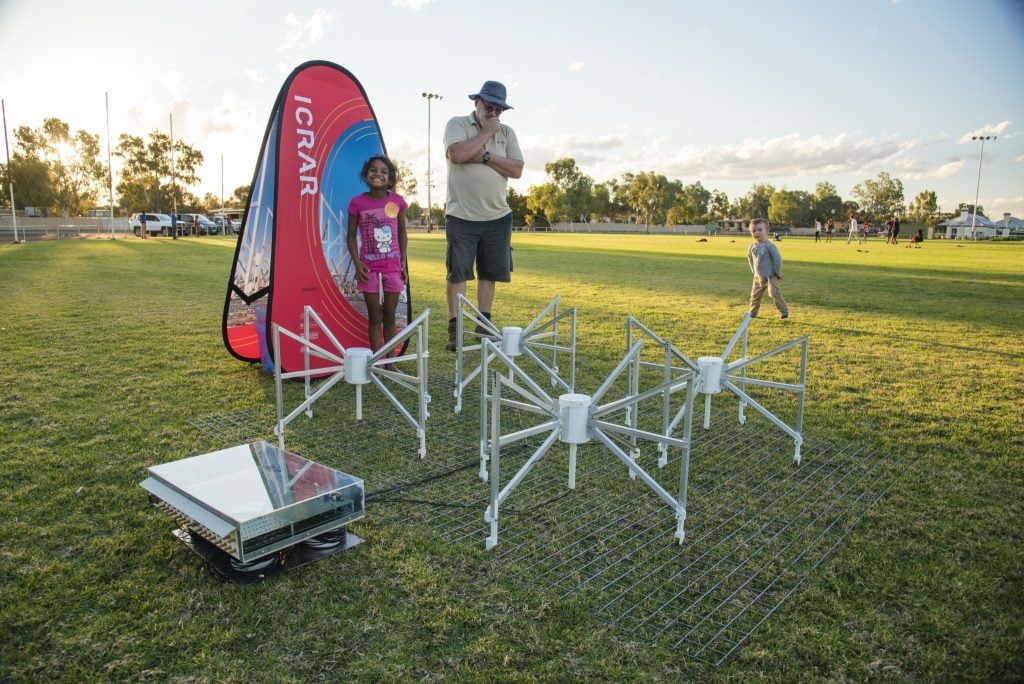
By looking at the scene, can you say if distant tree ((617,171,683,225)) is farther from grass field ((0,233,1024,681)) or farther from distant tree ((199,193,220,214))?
grass field ((0,233,1024,681))

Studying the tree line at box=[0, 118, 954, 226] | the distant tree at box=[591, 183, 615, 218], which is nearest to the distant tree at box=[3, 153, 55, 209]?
the tree line at box=[0, 118, 954, 226]

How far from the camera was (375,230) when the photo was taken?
5.71 metres

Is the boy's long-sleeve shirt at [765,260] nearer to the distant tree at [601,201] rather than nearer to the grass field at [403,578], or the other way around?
the grass field at [403,578]

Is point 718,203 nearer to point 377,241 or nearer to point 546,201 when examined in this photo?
point 546,201

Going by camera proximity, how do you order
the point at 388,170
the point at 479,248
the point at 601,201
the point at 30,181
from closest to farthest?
1. the point at 388,170
2. the point at 479,248
3. the point at 30,181
4. the point at 601,201

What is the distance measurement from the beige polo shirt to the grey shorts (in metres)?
0.10

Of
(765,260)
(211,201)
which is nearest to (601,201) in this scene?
(211,201)

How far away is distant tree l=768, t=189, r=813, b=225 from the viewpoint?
137625 millimetres

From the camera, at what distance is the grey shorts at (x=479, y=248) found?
6.79 meters

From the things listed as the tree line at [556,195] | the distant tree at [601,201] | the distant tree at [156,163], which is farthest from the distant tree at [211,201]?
the distant tree at [601,201]

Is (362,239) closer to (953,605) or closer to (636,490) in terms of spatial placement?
(636,490)

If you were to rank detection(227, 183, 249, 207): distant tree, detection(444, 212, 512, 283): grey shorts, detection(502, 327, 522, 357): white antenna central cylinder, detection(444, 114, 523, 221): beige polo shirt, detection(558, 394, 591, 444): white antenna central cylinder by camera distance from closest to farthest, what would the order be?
1. detection(558, 394, 591, 444): white antenna central cylinder
2. detection(502, 327, 522, 357): white antenna central cylinder
3. detection(444, 114, 523, 221): beige polo shirt
4. detection(444, 212, 512, 283): grey shorts
5. detection(227, 183, 249, 207): distant tree

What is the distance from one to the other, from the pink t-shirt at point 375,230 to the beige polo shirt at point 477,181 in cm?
110

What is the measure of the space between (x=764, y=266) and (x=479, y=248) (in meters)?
5.52
